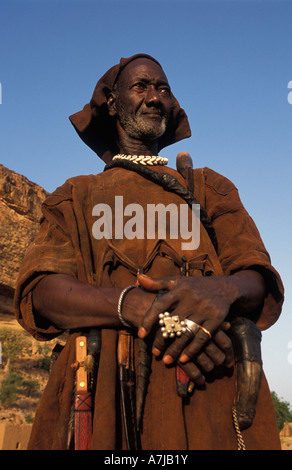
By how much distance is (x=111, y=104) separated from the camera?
2996 millimetres

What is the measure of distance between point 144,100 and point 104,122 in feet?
1.48

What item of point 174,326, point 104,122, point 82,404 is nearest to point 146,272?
point 174,326

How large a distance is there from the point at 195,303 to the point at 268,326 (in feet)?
2.06

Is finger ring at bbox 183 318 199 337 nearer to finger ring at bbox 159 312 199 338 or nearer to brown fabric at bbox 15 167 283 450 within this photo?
finger ring at bbox 159 312 199 338

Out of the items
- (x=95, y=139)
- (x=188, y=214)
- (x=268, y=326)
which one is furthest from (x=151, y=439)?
(x=95, y=139)

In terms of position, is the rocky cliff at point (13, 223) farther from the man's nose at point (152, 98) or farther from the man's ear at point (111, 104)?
the man's nose at point (152, 98)

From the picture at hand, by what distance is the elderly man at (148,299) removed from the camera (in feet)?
6.05

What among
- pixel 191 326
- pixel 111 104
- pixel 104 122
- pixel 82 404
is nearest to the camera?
pixel 191 326

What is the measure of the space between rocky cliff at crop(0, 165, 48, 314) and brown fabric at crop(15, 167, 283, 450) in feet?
85.5

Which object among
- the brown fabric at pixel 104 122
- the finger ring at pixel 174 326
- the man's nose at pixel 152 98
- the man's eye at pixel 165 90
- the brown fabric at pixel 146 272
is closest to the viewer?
the finger ring at pixel 174 326

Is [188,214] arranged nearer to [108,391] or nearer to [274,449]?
[108,391]

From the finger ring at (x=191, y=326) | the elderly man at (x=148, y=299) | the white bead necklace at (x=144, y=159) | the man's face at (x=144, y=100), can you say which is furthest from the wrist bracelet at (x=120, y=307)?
the man's face at (x=144, y=100)

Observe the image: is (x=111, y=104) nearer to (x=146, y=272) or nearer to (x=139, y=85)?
(x=139, y=85)

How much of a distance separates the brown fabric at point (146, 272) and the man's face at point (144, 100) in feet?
0.91
